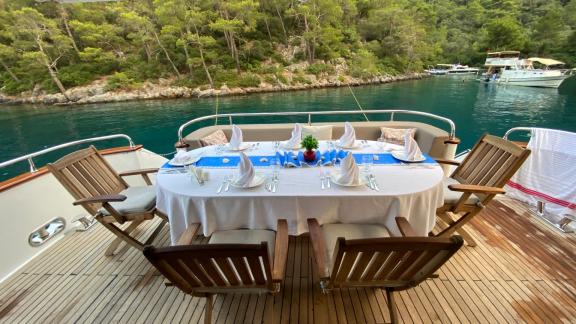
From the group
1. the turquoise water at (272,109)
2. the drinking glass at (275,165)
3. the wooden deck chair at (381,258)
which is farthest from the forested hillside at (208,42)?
the wooden deck chair at (381,258)

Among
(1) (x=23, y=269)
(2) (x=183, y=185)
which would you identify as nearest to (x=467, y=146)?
(2) (x=183, y=185)

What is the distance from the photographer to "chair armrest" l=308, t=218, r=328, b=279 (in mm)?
1085

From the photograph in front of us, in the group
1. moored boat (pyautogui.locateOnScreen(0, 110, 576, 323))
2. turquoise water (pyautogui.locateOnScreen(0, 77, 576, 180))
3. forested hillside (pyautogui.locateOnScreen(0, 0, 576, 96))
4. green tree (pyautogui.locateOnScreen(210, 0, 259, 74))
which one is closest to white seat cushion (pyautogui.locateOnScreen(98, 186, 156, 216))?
moored boat (pyautogui.locateOnScreen(0, 110, 576, 323))

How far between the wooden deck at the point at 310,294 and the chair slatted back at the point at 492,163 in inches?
21.3

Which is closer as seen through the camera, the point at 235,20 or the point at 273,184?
the point at 273,184

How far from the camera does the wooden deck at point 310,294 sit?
136 cm

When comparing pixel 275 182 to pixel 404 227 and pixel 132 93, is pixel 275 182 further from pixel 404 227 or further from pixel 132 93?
pixel 132 93

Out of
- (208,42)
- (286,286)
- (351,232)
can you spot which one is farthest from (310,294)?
(208,42)

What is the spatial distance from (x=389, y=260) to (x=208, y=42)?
814 inches

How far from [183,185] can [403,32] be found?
30464mm

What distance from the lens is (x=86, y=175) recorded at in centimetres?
181

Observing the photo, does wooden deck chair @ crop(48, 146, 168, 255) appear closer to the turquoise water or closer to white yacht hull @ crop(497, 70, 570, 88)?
the turquoise water

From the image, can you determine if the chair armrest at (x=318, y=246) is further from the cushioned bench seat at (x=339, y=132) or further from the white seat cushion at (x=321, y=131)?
the cushioned bench seat at (x=339, y=132)

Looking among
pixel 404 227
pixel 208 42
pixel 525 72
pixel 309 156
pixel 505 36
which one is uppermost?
pixel 505 36
